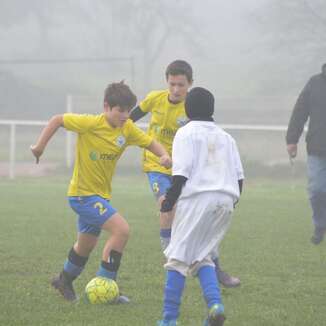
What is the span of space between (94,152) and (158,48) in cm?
3945

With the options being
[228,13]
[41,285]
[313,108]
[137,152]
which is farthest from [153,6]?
[41,285]

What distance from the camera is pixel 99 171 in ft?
21.3

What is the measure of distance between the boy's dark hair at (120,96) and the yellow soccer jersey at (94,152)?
8.2 inches

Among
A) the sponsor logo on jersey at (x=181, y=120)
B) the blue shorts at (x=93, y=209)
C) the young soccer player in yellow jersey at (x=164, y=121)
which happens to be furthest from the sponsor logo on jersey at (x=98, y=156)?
the sponsor logo on jersey at (x=181, y=120)

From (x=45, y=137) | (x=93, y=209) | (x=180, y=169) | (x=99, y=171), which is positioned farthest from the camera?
(x=99, y=171)

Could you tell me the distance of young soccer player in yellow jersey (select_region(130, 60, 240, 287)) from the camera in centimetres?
755

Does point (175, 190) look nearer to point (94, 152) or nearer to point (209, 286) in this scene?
point (209, 286)

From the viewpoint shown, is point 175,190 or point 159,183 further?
point 159,183

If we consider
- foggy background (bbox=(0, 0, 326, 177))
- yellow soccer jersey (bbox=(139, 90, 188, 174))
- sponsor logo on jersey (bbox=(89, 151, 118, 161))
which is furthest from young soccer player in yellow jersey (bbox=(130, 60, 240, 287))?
foggy background (bbox=(0, 0, 326, 177))

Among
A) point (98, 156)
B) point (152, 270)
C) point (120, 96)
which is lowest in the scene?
point (152, 270)

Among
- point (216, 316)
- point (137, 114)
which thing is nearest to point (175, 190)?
point (216, 316)

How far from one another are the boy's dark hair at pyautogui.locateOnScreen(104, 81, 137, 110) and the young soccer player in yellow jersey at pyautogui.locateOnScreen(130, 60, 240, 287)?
1191 millimetres

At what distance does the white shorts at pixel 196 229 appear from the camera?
17.4 ft

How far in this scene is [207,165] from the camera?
533 centimetres
